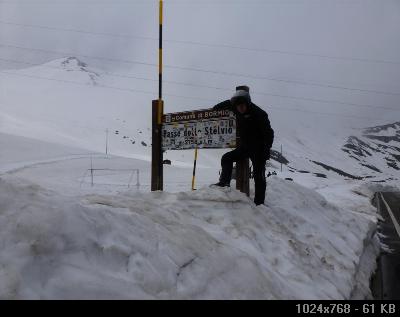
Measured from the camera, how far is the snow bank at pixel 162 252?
2584 millimetres

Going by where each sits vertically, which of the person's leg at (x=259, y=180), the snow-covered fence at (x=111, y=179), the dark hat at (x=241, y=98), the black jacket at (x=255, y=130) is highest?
the dark hat at (x=241, y=98)

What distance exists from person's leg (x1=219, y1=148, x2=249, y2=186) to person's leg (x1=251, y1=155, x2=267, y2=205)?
0.23 m

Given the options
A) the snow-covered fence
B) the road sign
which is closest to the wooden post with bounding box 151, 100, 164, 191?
the road sign

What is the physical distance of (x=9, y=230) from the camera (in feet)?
8.85

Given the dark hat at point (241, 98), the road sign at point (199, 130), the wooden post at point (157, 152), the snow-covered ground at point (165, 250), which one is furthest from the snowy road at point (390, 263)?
the wooden post at point (157, 152)

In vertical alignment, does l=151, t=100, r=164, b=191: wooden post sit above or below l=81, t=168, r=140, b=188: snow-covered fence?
above

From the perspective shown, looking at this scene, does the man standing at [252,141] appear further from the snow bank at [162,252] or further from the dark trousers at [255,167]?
the snow bank at [162,252]

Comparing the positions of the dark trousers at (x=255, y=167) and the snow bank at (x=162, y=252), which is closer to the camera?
the snow bank at (x=162, y=252)

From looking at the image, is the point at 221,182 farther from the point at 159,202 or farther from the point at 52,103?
the point at 52,103

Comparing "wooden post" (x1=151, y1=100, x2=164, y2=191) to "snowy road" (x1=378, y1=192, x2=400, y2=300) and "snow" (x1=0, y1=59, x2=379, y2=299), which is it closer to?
"snow" (x1=0, y1=59, x2=379, y2=299)

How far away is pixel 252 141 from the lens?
7016 millimetres

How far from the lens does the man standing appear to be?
6.82 m
